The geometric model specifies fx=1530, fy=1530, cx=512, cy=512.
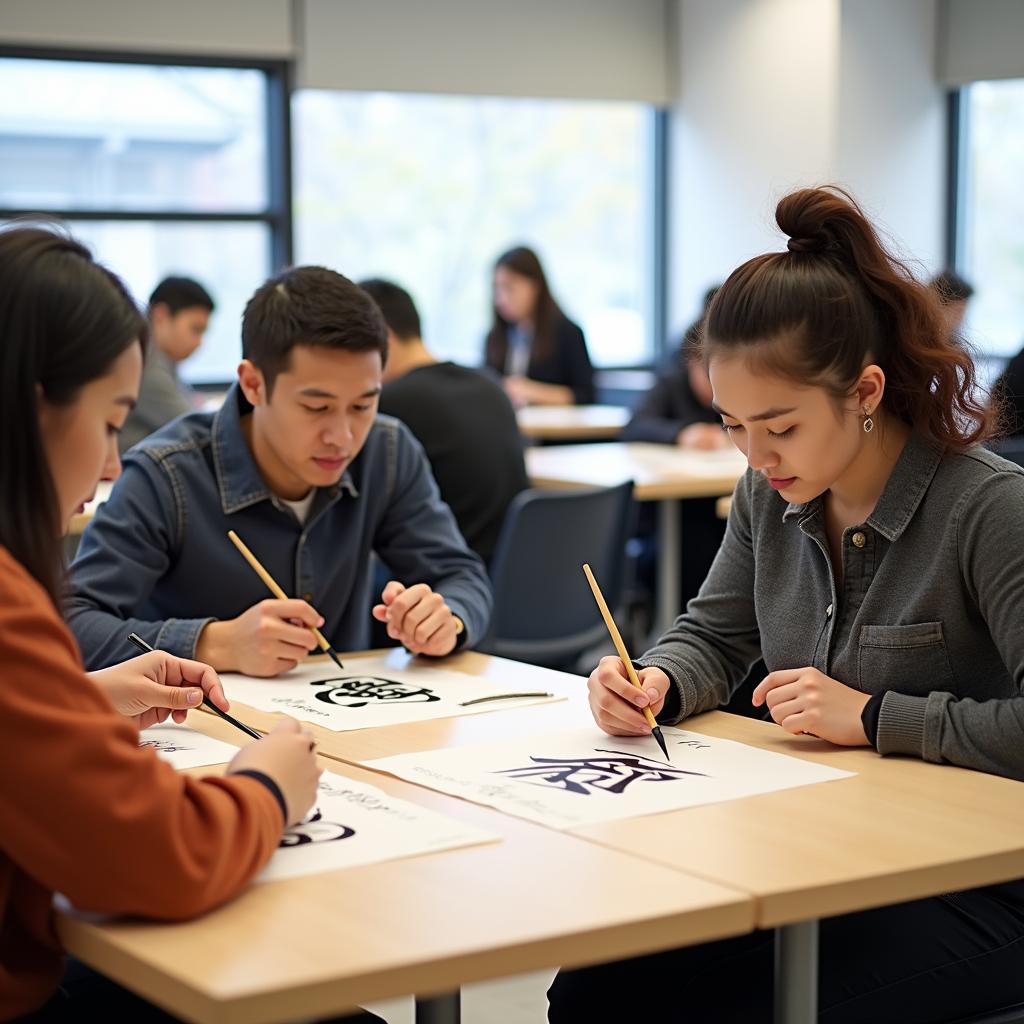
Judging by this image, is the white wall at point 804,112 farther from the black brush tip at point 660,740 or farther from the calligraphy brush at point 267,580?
the black brush tip at point 660,740

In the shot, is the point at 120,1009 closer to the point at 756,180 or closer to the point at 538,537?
the point at 538,537

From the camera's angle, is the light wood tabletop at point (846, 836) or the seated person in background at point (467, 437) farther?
the seated person in background at point (467, 437)

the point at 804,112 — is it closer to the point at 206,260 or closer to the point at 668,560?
the point at 206,260

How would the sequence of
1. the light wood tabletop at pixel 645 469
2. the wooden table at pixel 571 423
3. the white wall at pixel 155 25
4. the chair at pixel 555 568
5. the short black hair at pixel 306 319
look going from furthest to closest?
the white wall at pixel 155 25, the wooden table at pixel 571 423, the light wood tabletop at pixel 645 469, the chair at pixel 555 568, the short black hair at pixel 306 319

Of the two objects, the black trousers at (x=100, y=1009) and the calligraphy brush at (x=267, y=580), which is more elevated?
the calligraphy brush at (x=267, y=580)

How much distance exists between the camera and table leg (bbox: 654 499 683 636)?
4.54 m

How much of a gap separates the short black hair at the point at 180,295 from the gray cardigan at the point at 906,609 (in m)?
4.15

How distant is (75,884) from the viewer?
107 centimetres

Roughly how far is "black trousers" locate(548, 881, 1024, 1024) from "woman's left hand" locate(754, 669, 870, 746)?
18 centimetres

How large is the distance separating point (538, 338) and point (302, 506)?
479 centimetres

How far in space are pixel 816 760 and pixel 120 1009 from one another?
0.70 m

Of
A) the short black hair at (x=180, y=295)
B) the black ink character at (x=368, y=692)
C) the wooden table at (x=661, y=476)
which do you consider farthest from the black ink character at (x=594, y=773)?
Answer: the short black hair at (x=180, y=295)

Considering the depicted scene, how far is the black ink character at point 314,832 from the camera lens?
1.26m

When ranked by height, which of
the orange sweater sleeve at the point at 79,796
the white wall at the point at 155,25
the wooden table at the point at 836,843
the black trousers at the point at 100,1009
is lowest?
the black trousers at the point at 100,1009
